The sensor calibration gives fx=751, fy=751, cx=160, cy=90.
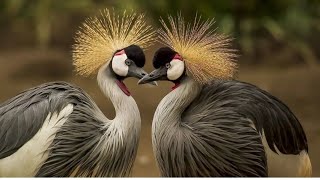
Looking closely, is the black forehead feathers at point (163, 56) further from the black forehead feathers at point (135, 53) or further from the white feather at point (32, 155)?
the white feather at point (32, 155)

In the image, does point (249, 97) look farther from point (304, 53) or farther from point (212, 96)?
point (304, 53)

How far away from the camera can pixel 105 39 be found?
45.7 inches

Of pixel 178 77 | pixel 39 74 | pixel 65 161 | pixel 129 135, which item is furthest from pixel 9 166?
pixel 39 74

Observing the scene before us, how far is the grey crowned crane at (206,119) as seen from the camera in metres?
1.14

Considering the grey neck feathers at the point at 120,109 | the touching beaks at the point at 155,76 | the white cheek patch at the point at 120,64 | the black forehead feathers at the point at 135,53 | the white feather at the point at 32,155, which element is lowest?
the white feather at the point at 32,155

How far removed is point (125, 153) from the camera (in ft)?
3.76

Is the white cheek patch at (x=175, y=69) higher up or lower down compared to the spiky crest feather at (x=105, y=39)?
lower down

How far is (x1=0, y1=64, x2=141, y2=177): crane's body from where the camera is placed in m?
1.12

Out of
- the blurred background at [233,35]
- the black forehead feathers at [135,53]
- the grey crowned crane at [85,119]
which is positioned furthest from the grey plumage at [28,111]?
the blurred background at [233,35]

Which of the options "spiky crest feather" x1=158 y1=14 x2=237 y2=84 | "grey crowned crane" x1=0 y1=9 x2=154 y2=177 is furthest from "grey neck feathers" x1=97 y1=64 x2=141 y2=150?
"spiky crest feather" x1=158 y1=14 x2=237 y2=84

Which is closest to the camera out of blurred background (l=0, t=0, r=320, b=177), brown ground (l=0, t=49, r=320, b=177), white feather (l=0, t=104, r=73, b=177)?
white feather (l=0, t=104, r=73, b=177)

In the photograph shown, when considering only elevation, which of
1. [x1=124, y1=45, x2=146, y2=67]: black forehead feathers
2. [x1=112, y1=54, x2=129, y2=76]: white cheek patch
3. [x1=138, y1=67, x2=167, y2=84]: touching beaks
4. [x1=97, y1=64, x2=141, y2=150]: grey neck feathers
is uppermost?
[x1=124, y1=45, x2=146, y2=67]: black forehead feathers

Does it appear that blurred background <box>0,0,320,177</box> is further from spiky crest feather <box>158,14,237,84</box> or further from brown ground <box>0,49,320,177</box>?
spiky crest feather <box>158,14,237,84</box>

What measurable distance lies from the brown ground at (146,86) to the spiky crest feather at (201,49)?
0.13 meters
